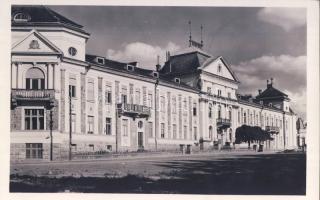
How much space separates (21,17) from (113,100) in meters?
2.43

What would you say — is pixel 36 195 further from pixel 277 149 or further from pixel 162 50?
pixel 277 149

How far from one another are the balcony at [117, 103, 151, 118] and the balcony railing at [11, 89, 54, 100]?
141 cm

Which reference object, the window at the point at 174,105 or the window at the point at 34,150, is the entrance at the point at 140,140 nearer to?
the window at the point at 174,105

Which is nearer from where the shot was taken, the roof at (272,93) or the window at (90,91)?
the roof at (272,93)

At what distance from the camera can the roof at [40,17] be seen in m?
7.93

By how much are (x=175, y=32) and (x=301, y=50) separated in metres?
2.07

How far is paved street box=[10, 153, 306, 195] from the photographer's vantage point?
7816 millimetres

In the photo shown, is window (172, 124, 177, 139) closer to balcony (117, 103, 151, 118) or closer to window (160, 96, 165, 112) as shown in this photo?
window (160, 96, 165, 112)

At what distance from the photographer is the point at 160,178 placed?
26.3 feet

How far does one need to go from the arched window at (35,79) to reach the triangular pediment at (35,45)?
348mm

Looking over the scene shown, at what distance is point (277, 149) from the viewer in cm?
1035

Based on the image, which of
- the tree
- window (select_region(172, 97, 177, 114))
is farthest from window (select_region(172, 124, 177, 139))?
the tree

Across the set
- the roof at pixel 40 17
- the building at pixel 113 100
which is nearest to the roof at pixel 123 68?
the building at pixel 113 100

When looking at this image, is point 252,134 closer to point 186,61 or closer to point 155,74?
point 186,61
